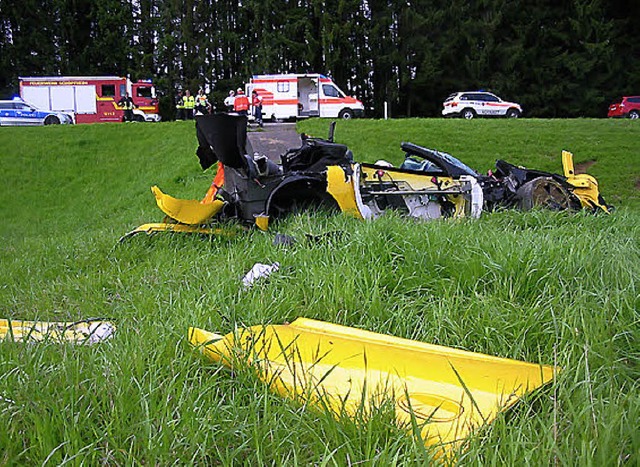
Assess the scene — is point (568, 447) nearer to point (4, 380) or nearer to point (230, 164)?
point (4, 380)

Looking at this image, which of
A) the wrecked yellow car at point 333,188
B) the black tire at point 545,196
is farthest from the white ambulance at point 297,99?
the black tire at point 545,196

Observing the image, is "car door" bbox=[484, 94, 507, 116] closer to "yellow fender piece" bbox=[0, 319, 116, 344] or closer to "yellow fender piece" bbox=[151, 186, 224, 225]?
"yellow fender piece" bbox=[151, 186, 224, 225]

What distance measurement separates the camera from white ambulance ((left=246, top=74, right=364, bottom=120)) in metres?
26.2

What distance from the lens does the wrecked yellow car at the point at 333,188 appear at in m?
5.05

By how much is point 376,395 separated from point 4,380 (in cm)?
123

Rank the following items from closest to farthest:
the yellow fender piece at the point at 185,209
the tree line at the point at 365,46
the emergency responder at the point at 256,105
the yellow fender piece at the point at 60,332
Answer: the yellow fender piece at the point at 60,332, the yellow fender piece at the point at 185,209, the emergency responder at the point at 256,105, the tree line at the point at 365,46

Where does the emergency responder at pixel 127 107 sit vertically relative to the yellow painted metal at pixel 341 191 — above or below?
above

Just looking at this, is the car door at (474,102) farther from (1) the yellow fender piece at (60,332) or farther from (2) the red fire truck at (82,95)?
(1) the yellow fender piece at (60,332)

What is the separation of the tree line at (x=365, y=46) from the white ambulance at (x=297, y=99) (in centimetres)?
661

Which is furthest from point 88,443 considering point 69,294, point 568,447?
point 69,294

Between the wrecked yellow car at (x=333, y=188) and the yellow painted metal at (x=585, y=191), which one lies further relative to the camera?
the yellow painted metal at (x=585, y=191)

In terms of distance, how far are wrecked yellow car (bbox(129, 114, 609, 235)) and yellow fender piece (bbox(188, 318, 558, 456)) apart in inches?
114

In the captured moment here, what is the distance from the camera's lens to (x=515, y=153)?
1438cm

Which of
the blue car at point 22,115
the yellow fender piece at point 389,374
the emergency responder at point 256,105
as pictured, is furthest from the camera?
the blue car at point 22,115
